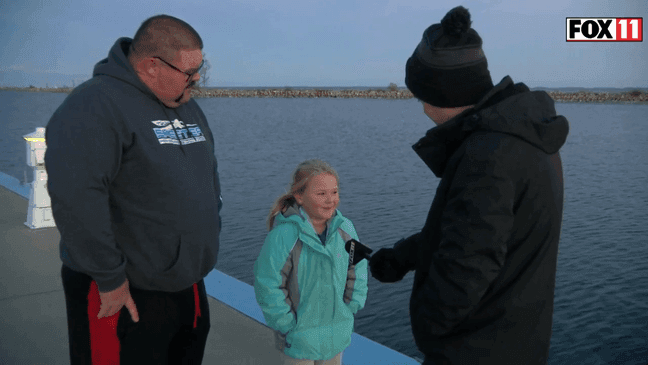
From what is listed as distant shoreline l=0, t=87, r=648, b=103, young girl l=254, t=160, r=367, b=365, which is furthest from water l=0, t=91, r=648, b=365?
distant shoreline l=0, t=87, r=648, b=103

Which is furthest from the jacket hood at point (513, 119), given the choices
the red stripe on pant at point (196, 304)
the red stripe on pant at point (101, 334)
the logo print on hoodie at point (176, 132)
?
the red stripe on pant at point (101, 334)

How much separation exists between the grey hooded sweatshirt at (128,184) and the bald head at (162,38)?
0.10 meters

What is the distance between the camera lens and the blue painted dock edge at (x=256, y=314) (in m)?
3.12

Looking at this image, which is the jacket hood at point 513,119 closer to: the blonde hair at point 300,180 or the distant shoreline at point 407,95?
the blonde hair at point 300,180

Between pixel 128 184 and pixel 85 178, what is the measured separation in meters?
0.18

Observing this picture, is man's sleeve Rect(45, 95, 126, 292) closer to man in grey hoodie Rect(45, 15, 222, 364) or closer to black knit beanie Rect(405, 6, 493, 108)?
man in grey hoodie Rect(45, 15, 222, 364)

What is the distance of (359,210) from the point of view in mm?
11953

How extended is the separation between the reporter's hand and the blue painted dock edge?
49.4 inches

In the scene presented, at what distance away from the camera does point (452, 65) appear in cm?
160

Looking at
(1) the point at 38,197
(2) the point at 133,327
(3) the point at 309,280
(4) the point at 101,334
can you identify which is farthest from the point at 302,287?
(1) the point at 38,197

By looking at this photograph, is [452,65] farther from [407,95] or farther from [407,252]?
[407,95]

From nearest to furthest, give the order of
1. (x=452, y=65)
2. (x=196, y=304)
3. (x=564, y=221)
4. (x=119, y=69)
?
(x=452, y=65) < (x=119, y=69) < (x=196, y=304) < (x=564, y=221)

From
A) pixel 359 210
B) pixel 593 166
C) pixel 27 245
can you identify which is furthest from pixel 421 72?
pixel 593 166

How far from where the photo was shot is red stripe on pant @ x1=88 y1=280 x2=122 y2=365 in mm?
2006
